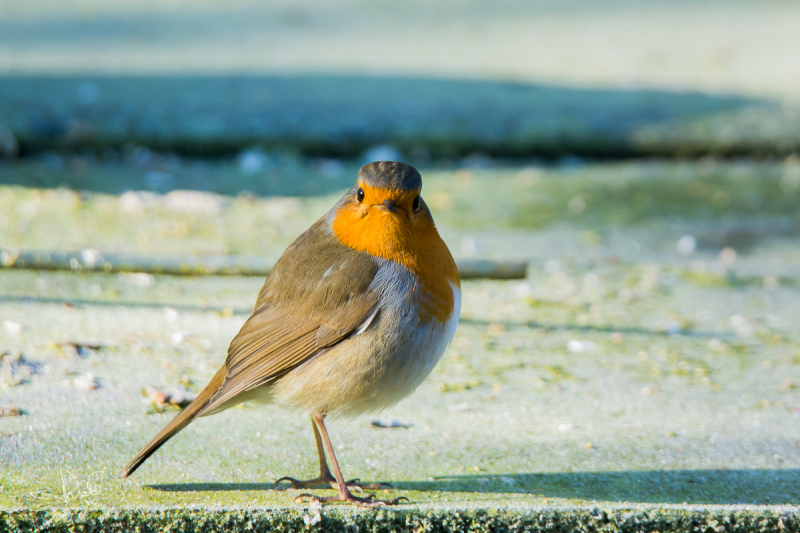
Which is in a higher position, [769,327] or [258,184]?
[258,184]

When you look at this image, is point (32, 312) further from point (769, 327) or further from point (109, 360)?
point (769, 327)

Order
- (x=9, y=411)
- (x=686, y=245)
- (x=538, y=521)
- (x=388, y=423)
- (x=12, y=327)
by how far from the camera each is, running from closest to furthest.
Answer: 1. (x=538, y=521)
2. (x=9, y=411)
3. (x=388, y=423)
4. (x=12, y=327)
5. (x=686, y=245)

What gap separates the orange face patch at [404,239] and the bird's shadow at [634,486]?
37cm

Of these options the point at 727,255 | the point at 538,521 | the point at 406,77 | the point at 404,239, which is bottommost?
the point at 538,521

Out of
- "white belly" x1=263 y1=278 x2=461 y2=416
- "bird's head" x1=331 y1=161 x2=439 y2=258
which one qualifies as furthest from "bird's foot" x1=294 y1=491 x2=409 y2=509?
"bird's head" x1=331 y1=161 x2=439 y2=258

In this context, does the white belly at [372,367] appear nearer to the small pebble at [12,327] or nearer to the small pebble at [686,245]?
the small pebble at [12,327]

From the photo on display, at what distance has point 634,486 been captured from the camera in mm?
1950

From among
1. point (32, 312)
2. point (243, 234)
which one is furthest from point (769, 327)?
point (32, 312)

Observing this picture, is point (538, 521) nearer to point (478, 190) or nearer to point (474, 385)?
point (474, 385)

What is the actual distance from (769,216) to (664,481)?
2.69 m

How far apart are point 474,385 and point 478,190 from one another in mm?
2112

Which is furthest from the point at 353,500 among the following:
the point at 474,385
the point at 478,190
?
the point at 478,190

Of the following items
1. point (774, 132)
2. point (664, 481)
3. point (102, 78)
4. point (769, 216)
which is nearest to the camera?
point (664, 481)

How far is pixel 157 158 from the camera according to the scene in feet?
15.5
